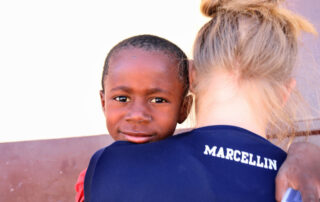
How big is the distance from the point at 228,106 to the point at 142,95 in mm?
354

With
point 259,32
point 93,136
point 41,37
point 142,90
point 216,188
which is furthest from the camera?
point 41,37

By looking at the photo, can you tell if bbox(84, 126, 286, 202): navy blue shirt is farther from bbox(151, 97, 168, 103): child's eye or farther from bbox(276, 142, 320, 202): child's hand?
bbox(151, 97, 168, 103): child's eye

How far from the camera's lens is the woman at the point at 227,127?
97cm

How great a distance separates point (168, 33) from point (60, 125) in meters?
0.95

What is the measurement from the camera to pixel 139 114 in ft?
4.49

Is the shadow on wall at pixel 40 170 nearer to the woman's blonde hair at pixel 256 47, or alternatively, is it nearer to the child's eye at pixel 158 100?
the child's eye at pixel 158 100

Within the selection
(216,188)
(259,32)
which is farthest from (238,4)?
(216,188)

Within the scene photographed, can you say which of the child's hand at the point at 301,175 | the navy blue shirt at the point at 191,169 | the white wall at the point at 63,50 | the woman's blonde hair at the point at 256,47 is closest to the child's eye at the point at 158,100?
the woman's blonde hair at the point at 256,47

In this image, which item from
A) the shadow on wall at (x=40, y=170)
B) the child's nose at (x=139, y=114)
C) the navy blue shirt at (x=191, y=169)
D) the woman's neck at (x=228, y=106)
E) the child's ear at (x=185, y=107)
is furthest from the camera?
the shadow on wall at (x=40, y=170)

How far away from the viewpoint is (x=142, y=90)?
4.50 ft

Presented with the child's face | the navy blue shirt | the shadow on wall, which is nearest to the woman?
the navy blue shirt

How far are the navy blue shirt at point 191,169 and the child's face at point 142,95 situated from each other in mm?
335

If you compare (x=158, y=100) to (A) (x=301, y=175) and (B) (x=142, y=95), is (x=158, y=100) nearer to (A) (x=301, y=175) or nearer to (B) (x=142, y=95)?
(B) (x=142, y=95)

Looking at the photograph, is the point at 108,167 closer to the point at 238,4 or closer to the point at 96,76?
the point at 238,4
